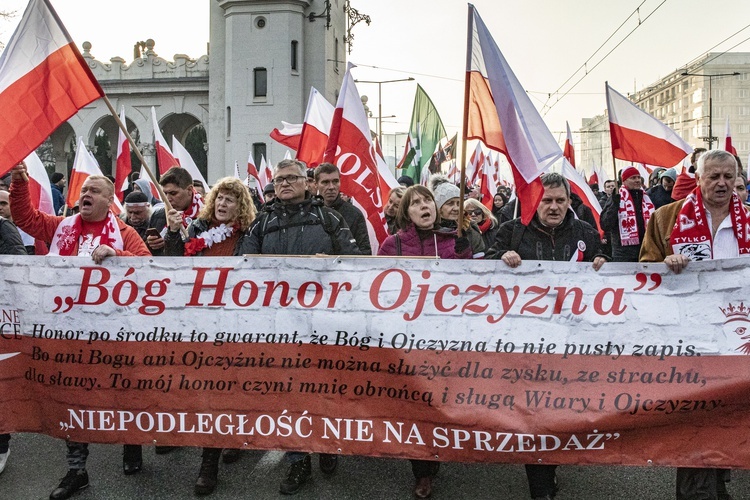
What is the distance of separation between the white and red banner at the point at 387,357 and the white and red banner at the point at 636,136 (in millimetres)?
3377

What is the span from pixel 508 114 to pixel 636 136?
2.89 metres

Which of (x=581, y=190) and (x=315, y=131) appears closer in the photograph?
(x=315, y=131)

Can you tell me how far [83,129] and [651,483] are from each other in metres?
47.4

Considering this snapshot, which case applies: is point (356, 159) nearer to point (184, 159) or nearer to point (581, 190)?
point (581, 190)

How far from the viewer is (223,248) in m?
4.79

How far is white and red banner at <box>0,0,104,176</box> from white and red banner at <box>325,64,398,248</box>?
2795 mm

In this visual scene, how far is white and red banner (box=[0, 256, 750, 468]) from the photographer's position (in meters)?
3.44

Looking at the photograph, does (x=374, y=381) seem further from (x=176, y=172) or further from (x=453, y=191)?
(x=176, y=172)

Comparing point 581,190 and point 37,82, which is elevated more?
point 37,82

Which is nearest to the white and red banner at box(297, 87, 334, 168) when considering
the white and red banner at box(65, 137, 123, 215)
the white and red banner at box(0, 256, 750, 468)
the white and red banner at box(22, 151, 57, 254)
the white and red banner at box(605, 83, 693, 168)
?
the white and red banner at box(65, 137, 123, 215)

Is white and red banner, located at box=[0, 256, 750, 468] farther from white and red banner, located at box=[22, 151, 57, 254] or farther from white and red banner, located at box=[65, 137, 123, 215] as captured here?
white and red banner, located at box=[65, 137, 123, 215]

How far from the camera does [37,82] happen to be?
13.7 ft

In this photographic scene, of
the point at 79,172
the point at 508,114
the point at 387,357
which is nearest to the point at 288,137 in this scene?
the point at 79,172

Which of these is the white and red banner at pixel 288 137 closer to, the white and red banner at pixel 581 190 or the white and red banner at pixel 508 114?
the white and red banner at pixel 581 190
